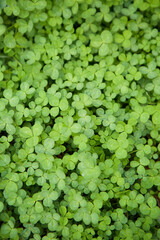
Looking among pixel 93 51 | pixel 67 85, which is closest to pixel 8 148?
pixel 67 85

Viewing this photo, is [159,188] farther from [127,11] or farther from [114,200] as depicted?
[127,11]

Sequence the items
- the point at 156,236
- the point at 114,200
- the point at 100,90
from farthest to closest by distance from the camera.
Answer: the point at 100,90
the point at 114,200
the point at 156,236

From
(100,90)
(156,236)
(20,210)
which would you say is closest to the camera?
(20,210)

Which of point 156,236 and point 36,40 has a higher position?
point 36,40

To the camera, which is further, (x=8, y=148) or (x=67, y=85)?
(x=67, y=85)

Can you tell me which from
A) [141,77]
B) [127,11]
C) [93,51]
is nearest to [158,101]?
[141,77]

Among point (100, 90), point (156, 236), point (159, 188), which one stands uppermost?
point (100, 90)
